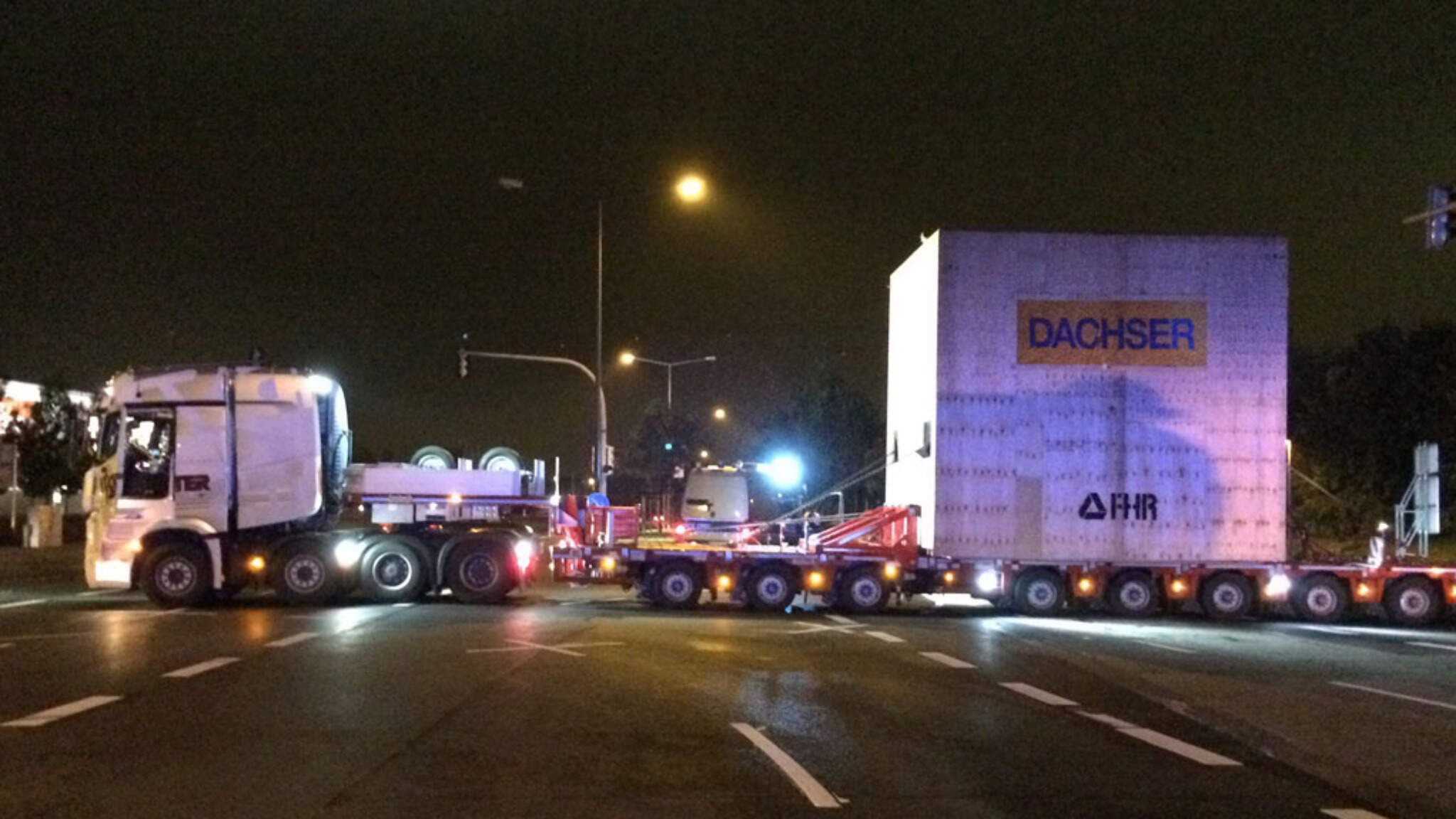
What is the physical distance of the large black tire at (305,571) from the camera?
946 inches

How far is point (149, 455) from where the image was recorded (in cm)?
2358

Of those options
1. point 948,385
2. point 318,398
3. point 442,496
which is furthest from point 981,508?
point 318,398

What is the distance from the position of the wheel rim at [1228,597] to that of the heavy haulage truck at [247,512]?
12.1 m

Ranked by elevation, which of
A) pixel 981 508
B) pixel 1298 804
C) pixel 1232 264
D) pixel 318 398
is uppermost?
pixel 1232 264

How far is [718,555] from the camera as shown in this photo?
24.4 m

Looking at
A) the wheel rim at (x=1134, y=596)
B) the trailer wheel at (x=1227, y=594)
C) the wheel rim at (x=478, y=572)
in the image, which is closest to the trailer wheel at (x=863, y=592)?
the wheel rim at (x=1134, y=596)

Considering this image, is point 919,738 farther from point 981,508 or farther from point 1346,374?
point 1346,374

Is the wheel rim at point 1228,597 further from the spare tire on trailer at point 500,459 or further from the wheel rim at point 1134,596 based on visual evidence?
the spare tire on trailer at point 500,459

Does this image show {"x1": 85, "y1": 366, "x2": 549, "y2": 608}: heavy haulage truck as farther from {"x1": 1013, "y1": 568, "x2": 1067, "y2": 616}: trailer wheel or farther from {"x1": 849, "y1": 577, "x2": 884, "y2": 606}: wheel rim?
A: {"x1": 1013, "y1": 568, "x2": 1067, "y2": 616}: trailer wheel

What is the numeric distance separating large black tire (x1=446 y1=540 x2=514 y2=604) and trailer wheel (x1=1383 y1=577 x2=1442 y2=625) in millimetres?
15911

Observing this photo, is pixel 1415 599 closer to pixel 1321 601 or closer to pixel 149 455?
pixel 1321 601

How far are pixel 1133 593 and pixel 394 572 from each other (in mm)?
13051

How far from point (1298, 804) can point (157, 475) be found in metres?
20.0

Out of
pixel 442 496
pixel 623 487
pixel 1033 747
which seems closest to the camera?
pixel 1033 747
